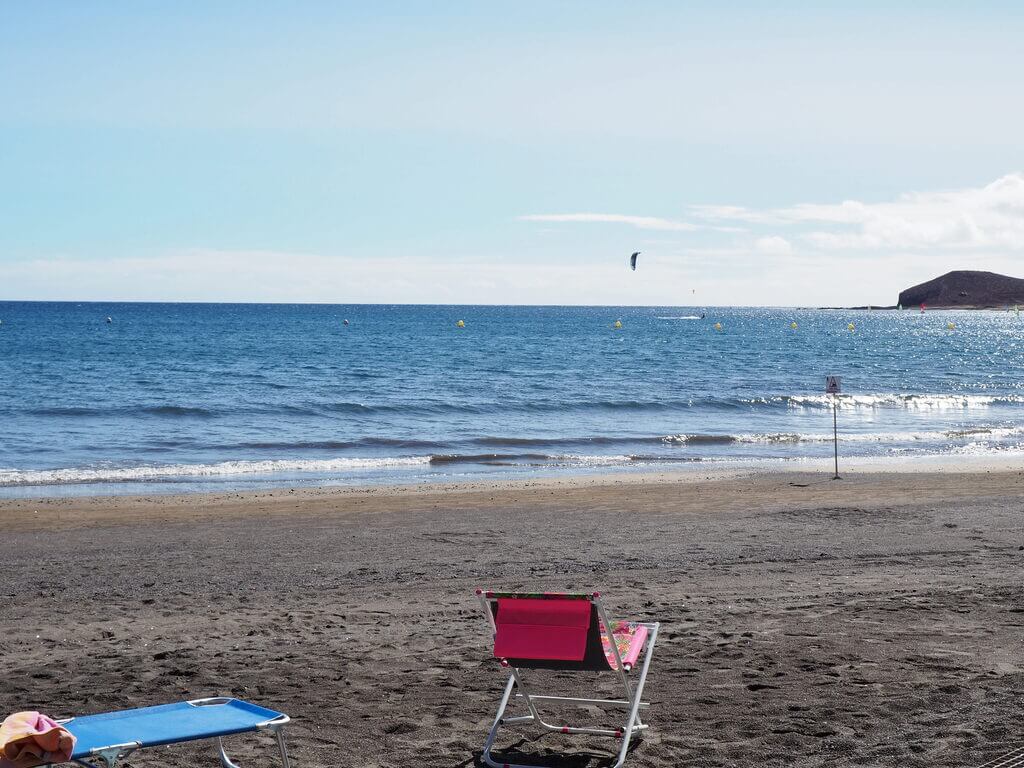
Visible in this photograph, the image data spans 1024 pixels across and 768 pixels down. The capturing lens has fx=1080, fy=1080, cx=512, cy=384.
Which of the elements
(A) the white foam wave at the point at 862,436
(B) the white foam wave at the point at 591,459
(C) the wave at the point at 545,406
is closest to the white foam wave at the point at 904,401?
(C) the wave at the point at 545,406

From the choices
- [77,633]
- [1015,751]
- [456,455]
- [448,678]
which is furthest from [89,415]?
[1015,751]

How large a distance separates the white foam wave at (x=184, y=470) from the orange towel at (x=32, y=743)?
47.5 feet

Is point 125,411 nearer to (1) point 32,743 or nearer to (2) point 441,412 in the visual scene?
(2) point 441,412

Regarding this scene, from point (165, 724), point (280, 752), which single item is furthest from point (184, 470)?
point (165, 724)

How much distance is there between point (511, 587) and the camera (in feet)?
28.1

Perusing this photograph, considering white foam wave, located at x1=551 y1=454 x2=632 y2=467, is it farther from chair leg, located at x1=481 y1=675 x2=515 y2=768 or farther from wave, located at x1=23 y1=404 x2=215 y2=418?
chair leg, located at x1=481 y1=675 x2=515 y2=768

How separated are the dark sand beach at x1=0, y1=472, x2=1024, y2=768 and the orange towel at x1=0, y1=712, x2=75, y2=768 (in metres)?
1.22

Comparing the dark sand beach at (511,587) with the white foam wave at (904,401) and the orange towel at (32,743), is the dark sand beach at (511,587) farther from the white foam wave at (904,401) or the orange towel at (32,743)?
the white foam wave at (904,401)

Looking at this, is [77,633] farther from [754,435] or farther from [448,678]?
[754,435]

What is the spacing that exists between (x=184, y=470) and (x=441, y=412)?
1253cm

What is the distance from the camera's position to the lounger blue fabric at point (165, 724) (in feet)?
13.0

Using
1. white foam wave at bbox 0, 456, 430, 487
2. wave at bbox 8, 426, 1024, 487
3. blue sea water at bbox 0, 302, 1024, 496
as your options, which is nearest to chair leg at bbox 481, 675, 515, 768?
blue sea water at bbox 0, 302, 1024, 496

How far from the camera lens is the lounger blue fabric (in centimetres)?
397

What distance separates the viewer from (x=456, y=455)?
21.1 m
